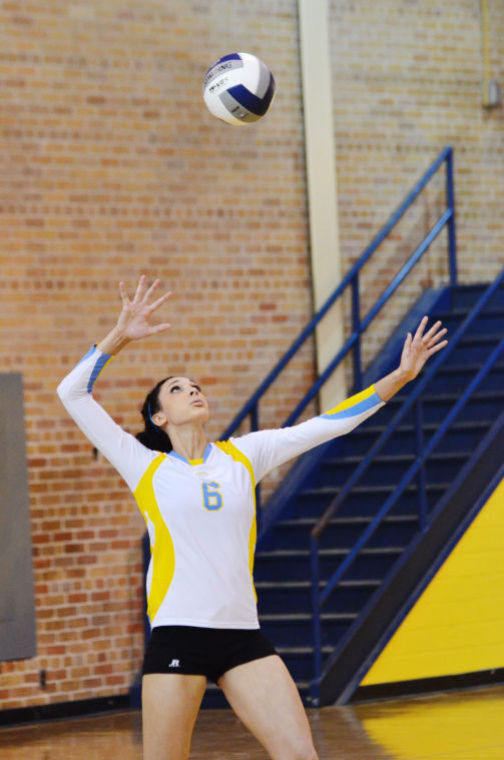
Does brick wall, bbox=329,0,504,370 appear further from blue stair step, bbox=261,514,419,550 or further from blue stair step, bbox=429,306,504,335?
blue stair step, bbox=261,514,419,550

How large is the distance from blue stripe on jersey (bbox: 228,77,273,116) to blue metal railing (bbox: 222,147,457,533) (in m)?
2.65

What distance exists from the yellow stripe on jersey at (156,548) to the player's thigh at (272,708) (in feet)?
1.13

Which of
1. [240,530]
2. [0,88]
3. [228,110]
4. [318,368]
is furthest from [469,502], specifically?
[240,530]

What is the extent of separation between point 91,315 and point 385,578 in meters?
2.38

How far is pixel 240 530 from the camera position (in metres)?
4.49

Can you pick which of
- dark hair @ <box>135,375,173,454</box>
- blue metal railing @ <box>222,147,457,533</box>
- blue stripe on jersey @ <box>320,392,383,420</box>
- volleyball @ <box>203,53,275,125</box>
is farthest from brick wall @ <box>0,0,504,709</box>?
blue stripe on jersey @ <box>320,392,383,420</box>

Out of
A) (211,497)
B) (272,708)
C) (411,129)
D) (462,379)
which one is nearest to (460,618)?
(462,379)

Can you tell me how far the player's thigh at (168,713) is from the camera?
4195 millimetres

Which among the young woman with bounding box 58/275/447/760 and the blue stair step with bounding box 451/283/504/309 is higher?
the blue stair step with bounding box 451/283/504/309

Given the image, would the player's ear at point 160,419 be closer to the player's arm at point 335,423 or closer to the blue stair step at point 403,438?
the player's arm at point 335,423

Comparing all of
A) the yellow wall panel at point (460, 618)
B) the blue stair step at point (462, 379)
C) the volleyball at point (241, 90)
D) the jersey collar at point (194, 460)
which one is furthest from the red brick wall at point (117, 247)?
the jersey collar at point (194, 460)

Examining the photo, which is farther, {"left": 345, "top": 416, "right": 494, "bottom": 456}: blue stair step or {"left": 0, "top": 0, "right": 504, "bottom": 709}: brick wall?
{"left": 345, "top": 416, "right": 494, "bottom": 456}: blue stair step

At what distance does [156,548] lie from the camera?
4500 mm

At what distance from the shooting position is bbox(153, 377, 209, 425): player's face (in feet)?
15.3
